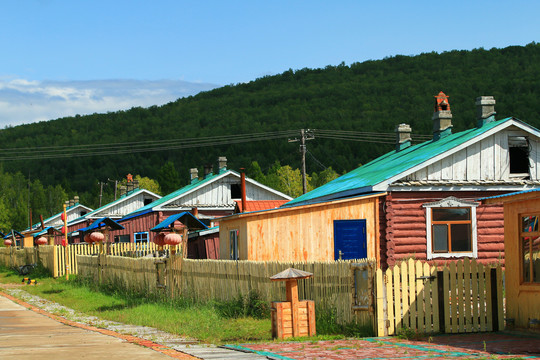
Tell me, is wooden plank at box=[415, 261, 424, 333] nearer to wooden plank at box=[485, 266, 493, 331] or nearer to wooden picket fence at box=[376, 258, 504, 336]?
wooden picket fence at box=[376, 258, 504, 336]

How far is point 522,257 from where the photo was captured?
49.1 feet

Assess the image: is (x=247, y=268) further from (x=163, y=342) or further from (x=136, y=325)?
(x=163, y=342)

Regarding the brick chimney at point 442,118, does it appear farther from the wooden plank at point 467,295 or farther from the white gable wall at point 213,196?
the white gable wall at point 213,196

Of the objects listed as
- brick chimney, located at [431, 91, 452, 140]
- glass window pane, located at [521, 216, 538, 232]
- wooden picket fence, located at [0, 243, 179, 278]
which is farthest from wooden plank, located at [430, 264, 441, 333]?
wooden picket fence, located at [0, 243, 179, 278]

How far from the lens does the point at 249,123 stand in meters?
139

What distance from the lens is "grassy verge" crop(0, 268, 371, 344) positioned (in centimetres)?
1502

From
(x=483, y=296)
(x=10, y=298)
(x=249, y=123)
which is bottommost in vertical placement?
(x=10, y=298)

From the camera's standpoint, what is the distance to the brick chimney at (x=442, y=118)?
95.6 ft

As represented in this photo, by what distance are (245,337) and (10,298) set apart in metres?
15.4

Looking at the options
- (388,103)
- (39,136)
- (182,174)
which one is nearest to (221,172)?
(388,103)

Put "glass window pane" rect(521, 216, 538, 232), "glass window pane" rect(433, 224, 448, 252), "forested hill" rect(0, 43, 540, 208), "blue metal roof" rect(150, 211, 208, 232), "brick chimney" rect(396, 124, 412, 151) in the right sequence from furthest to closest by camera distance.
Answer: "forested hill" rect(0, 43, 540, 208) → "brick chimney" rect(396, 124, 412, 151) → "glass window pane" rect(433, 224, 448, 252) → "blue metal roof" rect(150, 211, 208, 232) → "glass window pane" rect(521, 216, 538, 232)

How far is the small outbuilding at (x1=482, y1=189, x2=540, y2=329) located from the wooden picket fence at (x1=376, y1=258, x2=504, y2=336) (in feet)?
0.96

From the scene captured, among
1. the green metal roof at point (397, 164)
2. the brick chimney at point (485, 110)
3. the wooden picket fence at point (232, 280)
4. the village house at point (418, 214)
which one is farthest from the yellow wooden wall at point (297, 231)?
the brick chimney at point (485, 110)

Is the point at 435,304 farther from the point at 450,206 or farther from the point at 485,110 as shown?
the point at 485,110
